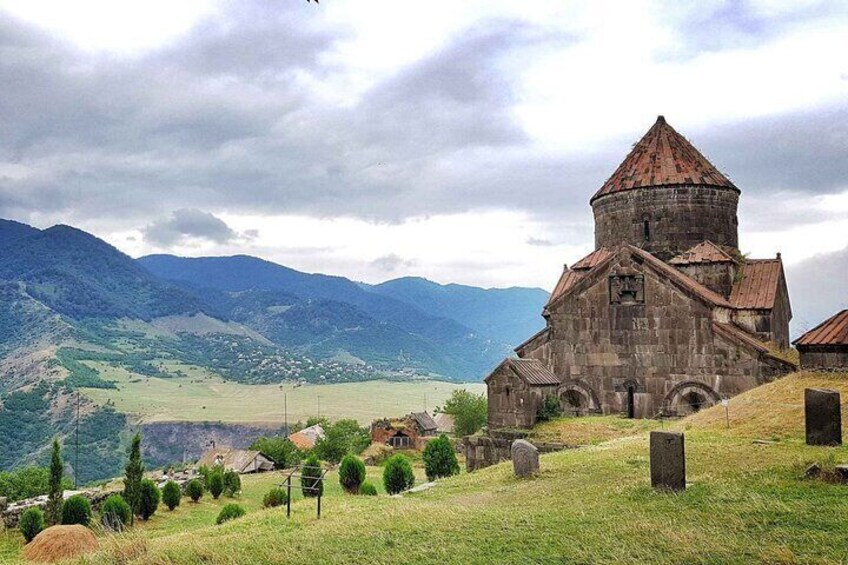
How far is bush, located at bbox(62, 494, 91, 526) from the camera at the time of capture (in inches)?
1149

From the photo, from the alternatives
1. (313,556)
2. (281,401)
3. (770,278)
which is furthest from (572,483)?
(281,401)

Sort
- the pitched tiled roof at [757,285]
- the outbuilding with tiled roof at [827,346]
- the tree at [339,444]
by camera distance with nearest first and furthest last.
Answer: the outbuilding with tiled roof at [827,346], the pitched tiled roof at [757,285], the tree at [339,444]

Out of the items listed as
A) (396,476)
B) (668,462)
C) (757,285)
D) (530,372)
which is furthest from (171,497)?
(668,462)

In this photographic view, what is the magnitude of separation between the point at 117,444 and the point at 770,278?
425 feet

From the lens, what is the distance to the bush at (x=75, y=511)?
29.2 metres

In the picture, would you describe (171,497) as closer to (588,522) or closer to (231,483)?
(231,483)

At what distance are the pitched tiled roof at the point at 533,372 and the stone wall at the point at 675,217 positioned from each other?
279 inches

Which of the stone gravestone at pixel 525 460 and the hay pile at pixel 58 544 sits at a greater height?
the stone gravestone at pixel 525 460

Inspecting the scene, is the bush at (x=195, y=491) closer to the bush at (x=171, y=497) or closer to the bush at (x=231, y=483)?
the bush at (x=231, y=483)

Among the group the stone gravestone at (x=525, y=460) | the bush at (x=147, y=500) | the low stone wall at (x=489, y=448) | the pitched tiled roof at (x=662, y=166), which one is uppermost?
the pitched tiled roof at (x=662, y=166)

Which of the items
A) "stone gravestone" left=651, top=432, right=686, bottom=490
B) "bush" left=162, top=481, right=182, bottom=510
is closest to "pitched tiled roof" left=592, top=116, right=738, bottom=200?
"stone gravestone" left=651, top=432, right=686, bottom=490

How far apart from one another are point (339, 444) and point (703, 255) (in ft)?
138

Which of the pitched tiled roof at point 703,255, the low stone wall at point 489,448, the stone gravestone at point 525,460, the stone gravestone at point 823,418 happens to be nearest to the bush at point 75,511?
the low stone wall at point 489,448

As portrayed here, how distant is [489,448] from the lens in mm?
25812
